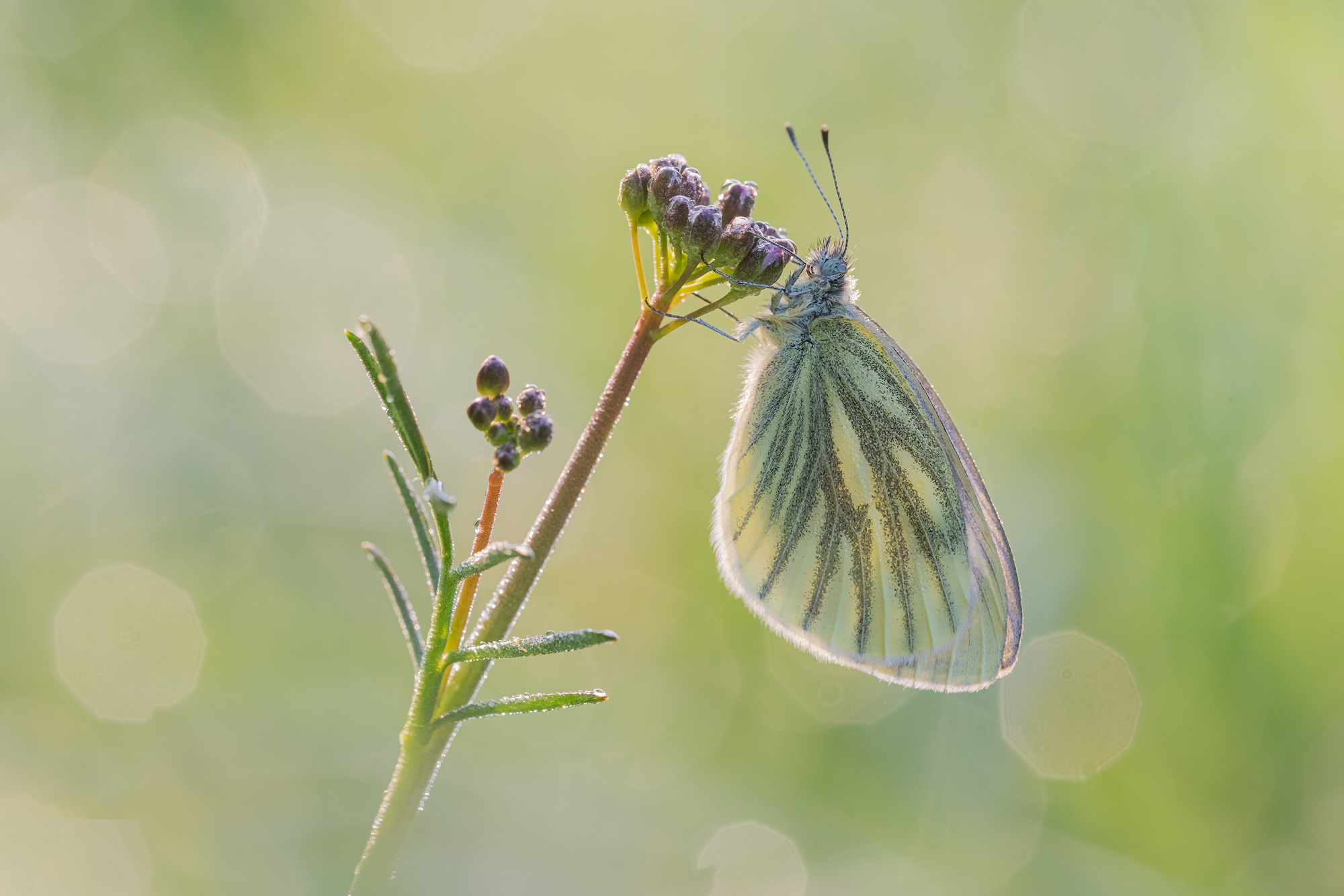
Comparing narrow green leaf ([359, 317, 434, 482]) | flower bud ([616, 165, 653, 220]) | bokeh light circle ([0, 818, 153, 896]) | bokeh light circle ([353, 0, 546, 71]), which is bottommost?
bokeh light circle ([0, 818, 153, 896])

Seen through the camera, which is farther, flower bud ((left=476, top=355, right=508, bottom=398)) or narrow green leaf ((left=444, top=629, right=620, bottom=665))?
flower bud ((left=476, top=355, right=508, bottom=398))

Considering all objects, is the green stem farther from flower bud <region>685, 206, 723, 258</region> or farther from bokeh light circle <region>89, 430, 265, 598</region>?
bokeh light circle <region>89, 430, 265, 598</region>

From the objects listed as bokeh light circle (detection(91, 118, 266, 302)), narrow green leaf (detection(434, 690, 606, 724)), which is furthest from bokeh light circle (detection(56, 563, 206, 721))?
narrow green leaf (detection(434, 690, 606, 724))

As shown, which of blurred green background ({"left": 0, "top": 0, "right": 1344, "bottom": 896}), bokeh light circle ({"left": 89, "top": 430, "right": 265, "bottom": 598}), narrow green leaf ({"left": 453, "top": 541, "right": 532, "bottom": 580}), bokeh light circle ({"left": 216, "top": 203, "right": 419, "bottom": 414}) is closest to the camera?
narrow green leaf ({"left": 453, "top": 541, "right": 532, "bottom": 580})

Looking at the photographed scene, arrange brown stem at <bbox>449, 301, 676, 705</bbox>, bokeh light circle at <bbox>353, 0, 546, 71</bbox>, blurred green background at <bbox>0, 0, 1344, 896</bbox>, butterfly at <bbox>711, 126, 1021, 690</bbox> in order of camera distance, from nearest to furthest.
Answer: brown stem at <bbox>449, 301, 676, 705</bbox>, butterfly at <bbox>711, 126, 1021, 690</bbox>, blurred green background at <bbox>0, 0, 1344, 896</bbox>, bokeh light circle at <bbox>353, 0, 546, 71</bbox>

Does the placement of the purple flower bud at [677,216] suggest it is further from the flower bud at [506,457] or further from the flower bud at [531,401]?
the flower bud at [506,457]

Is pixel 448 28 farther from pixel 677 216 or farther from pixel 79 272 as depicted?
pixel 677 216

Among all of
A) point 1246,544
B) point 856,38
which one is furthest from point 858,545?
point 856,38
